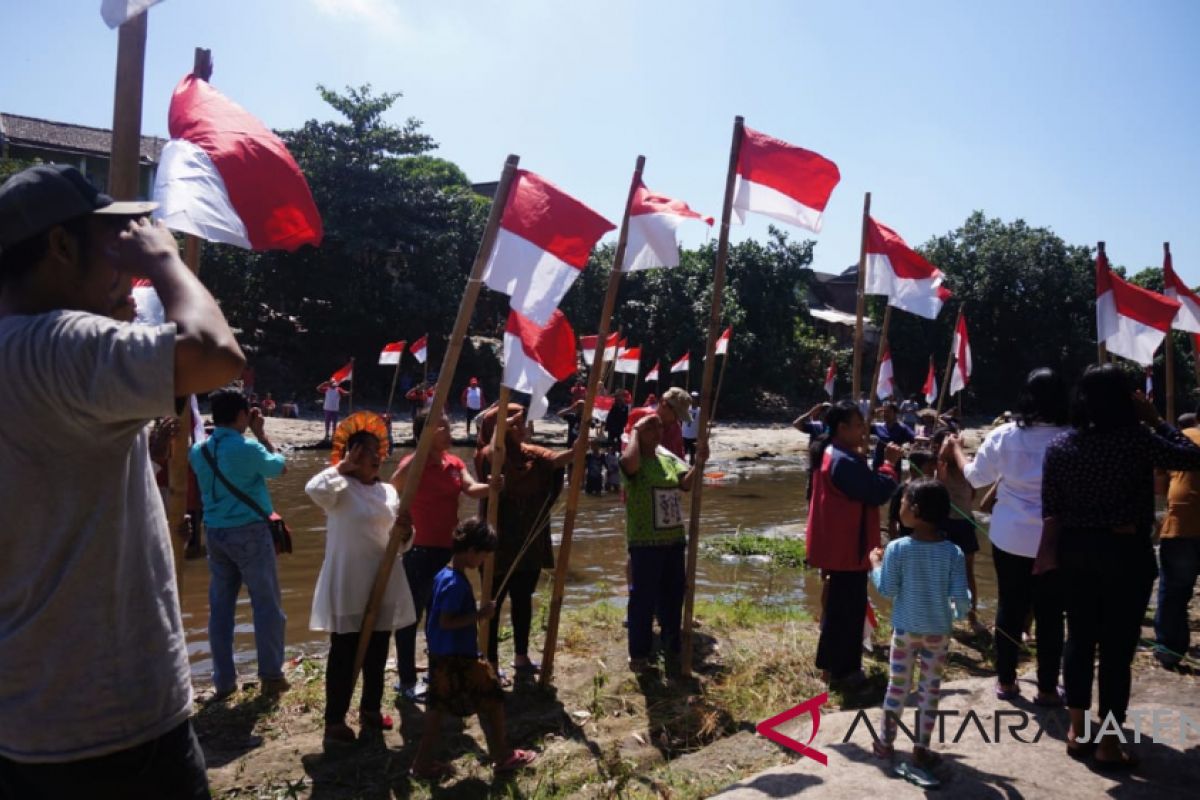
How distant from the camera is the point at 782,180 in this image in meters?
6.19

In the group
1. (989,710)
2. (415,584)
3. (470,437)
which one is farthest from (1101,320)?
(470,437)

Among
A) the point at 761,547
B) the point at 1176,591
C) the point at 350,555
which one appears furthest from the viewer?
the point at 761,547

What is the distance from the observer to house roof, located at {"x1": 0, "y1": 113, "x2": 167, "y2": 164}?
34094 millimetres

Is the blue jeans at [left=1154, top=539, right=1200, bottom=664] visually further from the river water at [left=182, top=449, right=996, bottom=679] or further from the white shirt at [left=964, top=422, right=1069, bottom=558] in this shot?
the river water at [left=182, top=449, right=996, bottom=679]

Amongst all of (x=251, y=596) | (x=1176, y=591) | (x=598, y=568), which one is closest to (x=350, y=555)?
(x=251, y=596)

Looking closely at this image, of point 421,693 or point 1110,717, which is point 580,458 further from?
point 1110,717

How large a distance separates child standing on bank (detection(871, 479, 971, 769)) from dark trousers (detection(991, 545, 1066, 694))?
83 cm

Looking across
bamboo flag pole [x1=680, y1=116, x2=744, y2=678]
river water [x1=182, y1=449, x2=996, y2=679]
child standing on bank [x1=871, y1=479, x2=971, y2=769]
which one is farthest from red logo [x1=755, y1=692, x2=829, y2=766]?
river water [x1=182, y1=449, x2=996, y2=679]

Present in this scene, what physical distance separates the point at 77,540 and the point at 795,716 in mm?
4691

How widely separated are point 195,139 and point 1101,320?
7.24 metres

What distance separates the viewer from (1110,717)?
4.41 m

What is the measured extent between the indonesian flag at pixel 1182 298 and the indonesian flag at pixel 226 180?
7.84 metres

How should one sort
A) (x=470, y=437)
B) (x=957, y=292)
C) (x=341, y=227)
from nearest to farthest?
(x=470, y=437) → (x=341, y=227) → (x=957, y=292)

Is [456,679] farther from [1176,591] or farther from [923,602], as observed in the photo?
[1176,591]
